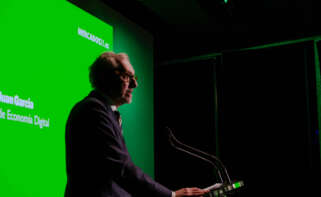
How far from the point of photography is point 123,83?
5.76 ft

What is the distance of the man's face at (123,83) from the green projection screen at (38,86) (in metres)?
0.74

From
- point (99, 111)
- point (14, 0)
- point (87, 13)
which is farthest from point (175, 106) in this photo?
point (99, 111)

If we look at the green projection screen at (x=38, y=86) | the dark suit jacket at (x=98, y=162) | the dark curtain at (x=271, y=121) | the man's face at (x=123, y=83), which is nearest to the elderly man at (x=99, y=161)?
the dark suit jacket at (x=98, y=162)

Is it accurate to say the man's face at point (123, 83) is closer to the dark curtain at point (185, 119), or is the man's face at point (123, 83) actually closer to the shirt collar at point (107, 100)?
the shirt collar at point (107, 100)

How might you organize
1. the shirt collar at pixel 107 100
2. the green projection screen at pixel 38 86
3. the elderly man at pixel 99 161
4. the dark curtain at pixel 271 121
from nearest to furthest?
the elderly man at pixel 99 161 < the shirt collar at pixel 107 100 < the green projection screen at pixel 38 86 < the dark curtain at pixel 271 121

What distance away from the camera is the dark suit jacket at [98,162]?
149cm

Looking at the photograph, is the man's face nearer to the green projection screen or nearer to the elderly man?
the elderly man

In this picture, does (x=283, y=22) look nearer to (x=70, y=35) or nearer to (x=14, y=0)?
(x=70, y=35)

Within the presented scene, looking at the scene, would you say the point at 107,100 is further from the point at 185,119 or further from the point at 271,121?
the point at 185,119

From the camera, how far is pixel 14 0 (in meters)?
2.21

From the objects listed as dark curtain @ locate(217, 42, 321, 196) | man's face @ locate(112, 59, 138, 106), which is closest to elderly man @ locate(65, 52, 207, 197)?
man's face @ locate(112, 59, 138, 106)

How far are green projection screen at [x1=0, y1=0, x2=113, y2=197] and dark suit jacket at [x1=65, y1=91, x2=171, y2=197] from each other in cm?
72

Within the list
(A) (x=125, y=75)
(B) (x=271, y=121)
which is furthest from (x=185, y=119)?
(A) (x=125, y=75)

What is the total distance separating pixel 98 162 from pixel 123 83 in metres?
0.43
